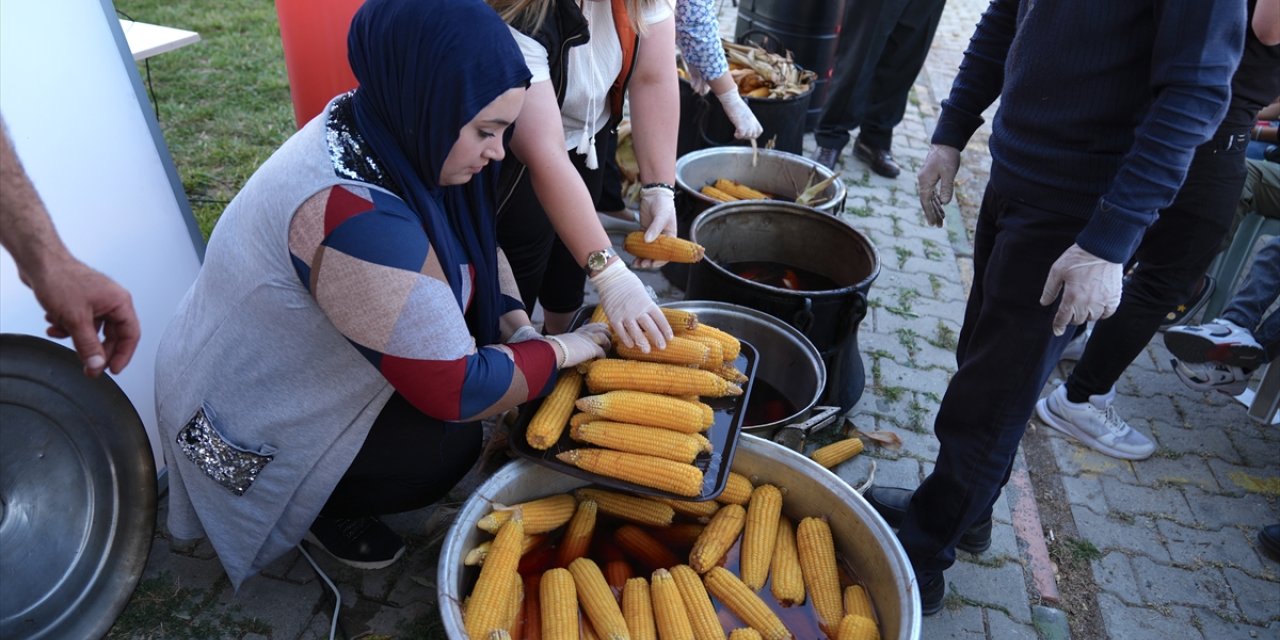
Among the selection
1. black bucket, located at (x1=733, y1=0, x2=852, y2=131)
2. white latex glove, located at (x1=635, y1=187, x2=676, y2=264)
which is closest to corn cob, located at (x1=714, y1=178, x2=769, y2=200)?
white latex glove, located at (x1=635, y1=187, x2=676, y2=264)

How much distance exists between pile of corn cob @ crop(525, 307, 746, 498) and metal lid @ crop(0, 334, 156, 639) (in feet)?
3.39

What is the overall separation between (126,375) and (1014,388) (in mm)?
2931

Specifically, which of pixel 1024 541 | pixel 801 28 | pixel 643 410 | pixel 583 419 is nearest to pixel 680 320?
pixel 643 410

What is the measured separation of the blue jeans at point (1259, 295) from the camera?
4051 millimetres

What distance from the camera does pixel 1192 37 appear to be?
1.81 metres

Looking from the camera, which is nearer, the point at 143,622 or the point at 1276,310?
the point at 143,622

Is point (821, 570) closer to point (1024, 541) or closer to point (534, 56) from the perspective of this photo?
point (1024, 541)

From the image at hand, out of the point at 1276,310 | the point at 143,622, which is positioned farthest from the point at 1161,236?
the point at 143,622

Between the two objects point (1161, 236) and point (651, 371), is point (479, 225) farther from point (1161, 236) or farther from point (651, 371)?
point (1161, 236)

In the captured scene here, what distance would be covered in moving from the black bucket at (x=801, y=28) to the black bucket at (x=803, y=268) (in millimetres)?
2335

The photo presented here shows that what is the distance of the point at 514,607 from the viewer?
230 centimetres

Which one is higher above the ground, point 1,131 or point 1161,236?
point 1,131

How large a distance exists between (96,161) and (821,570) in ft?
8.73

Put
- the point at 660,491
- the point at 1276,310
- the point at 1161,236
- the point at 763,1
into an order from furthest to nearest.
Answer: the point at 763,1 < the point at 1276,310 < the point at 1161,236 < the point at 660,491
